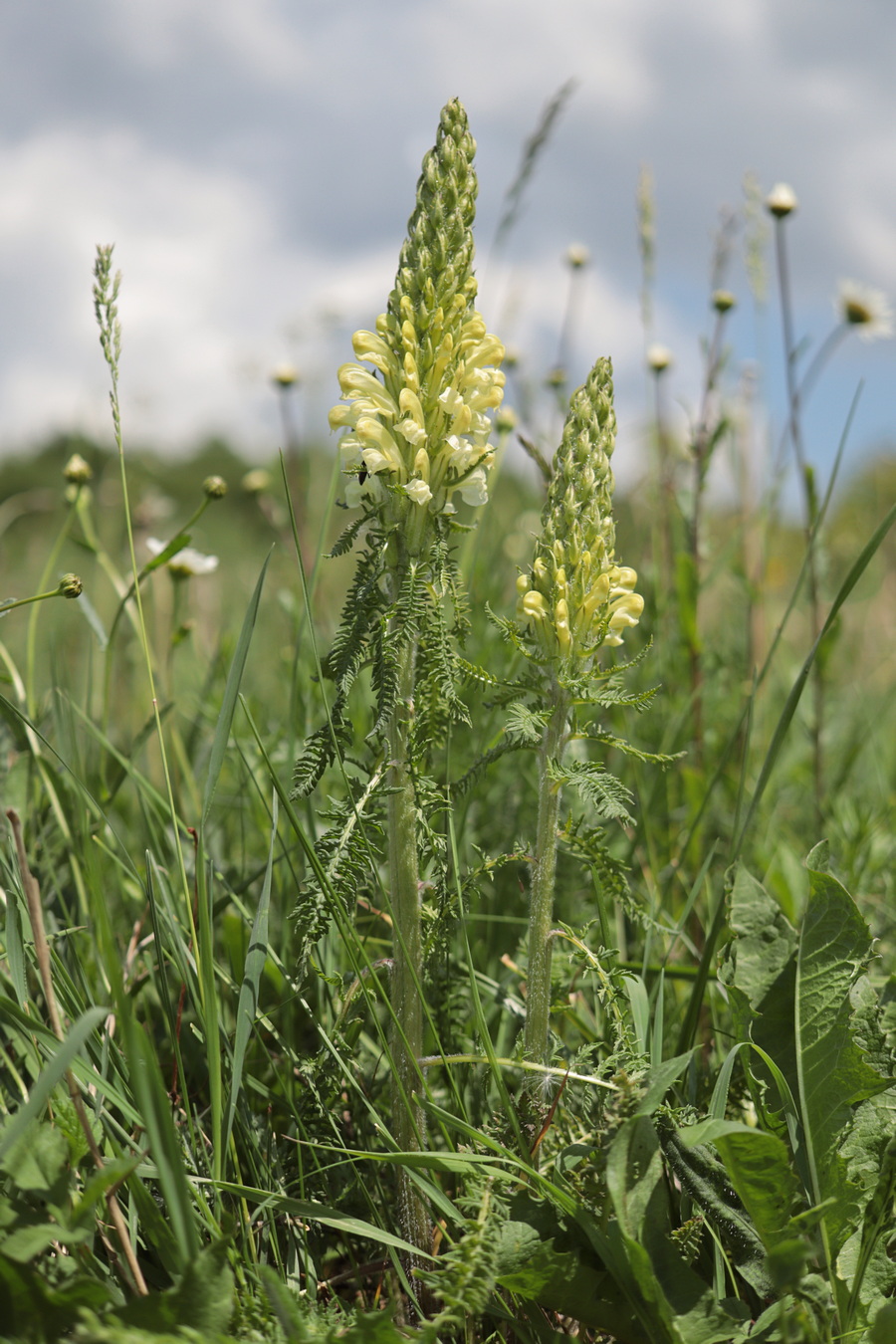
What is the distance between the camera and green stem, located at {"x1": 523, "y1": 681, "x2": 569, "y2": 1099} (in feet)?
4.57

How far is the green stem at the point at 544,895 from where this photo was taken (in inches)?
54.9

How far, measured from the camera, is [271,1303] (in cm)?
106

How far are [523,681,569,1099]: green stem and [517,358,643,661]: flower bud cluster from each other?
0.11 meters

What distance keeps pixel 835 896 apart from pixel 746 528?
2155 mm

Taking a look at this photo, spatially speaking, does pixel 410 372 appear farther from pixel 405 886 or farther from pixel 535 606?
pixel 405 886

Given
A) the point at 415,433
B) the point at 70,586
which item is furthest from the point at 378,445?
the point at 70,586

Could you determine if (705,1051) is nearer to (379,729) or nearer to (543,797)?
(543,797)

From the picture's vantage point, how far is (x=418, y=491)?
1.33 metres

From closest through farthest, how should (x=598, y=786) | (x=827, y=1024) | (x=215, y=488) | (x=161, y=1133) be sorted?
1. (x=161, y=1133)
2. (x=598, y=786)
3. (x=827, y=1024)
4. (x=215, y=488)

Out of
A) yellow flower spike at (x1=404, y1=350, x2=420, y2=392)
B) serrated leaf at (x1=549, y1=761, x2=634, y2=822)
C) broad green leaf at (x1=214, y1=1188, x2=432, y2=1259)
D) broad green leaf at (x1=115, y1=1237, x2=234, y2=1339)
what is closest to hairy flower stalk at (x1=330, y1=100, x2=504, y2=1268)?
yellow flower spike at (x1=404, y1=350, x2=420, y2=392)

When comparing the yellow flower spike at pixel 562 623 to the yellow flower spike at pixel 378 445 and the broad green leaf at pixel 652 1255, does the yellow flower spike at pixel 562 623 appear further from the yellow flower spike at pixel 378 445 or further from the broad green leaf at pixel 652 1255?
the broad green leaf at pixel 652 1255

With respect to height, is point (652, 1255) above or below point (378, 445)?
below

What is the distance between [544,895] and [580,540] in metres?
0.55

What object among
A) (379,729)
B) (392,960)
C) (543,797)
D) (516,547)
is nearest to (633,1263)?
(392,960)
